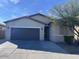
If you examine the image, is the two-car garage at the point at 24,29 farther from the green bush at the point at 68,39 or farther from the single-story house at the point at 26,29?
the green bush at the point at 68,39

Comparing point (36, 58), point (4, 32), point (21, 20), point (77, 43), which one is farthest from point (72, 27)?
point (36, 58)

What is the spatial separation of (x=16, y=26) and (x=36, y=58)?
2431 centimetres

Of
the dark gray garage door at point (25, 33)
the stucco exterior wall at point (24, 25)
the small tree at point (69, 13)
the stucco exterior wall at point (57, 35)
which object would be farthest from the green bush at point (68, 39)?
the dark gray garage door at point (25, 33)

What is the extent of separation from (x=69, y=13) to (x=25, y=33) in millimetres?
10053

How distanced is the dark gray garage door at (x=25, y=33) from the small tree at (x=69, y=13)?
6783 millimetres

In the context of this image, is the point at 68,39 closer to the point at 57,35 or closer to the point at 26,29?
the point at 57,35

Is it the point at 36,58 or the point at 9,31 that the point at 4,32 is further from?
the point at 36,58

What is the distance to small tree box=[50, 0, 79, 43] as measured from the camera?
20.8 metres

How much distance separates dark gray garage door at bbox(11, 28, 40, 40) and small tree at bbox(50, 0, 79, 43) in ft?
22.3

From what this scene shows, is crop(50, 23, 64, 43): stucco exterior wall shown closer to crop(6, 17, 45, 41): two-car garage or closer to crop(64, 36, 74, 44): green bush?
crop(64, 36, 74, 44): green bush

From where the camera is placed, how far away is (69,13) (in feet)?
70.6

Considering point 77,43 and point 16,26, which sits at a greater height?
point 16,26

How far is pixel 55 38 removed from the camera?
2567 centimetres

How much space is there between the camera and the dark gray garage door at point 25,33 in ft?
93.9
